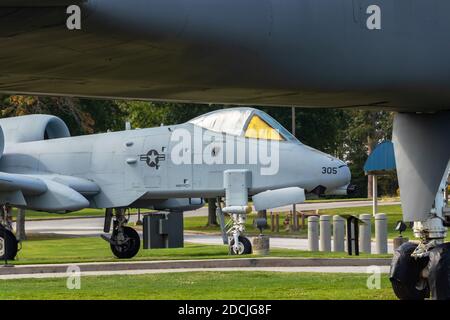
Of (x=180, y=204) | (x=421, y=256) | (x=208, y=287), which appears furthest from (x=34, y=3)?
(x=180, y=204)

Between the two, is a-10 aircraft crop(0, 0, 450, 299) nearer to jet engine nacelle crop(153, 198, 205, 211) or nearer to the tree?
jet engine nacelle crop(153, 198, 205, 211)

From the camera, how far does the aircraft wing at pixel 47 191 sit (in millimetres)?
21688

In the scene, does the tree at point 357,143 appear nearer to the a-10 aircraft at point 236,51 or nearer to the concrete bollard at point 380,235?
the concrete bollard at point 380,235

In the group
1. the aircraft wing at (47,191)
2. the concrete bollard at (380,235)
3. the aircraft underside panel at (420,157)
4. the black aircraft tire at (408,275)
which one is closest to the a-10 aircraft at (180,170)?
the aircraft wing at (47,191)

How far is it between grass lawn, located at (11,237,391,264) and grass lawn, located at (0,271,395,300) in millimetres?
4980

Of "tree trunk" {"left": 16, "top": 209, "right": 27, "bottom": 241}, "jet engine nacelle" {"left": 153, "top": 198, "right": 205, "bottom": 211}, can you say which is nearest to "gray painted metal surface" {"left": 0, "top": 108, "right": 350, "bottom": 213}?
"jet engine nacelle" {"left": 153, "top": 198, "right": 205, "bottom": 211}

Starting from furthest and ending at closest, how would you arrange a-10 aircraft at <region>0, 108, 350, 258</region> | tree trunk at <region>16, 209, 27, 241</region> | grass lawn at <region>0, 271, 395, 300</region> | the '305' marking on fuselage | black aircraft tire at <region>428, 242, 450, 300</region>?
tree trunk at <region>16, 209, 27, 241</region>
a-10 aircraft at <region>0, 108, 350, 258</region>
grass lawn at <region>0, 271, 395, 300</region>
black aircraft tire at <region>428, 242, 450, 300</region>
the '305' marking on fuselage

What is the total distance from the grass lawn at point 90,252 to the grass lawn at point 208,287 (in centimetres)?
498

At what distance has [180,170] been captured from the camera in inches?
875

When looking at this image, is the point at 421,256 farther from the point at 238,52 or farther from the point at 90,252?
the point at 90,252

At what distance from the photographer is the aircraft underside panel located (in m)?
8.04

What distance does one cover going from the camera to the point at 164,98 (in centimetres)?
632

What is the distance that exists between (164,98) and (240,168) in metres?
15.7

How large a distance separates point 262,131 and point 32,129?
5324mm
